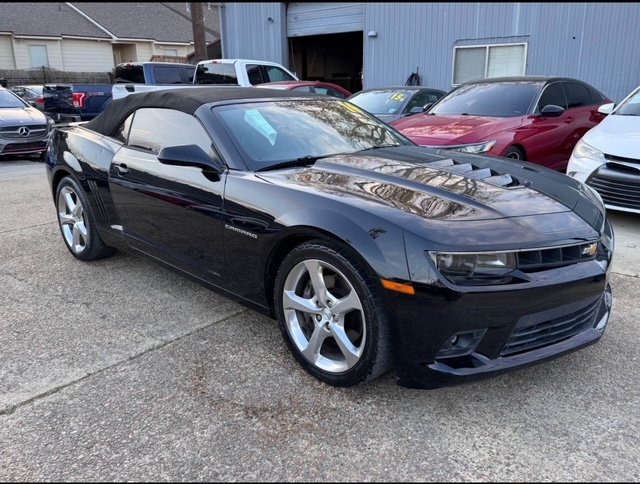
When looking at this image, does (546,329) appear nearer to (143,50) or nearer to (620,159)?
(620,159)

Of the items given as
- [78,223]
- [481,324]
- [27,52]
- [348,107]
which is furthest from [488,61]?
[27,52]

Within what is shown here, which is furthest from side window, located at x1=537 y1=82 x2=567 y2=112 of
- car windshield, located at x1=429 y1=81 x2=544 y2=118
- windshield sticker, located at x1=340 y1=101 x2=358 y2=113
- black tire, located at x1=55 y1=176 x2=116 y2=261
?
black tire, located at x1=55 y1=176 x2=116 y2=261

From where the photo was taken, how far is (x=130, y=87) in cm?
1053

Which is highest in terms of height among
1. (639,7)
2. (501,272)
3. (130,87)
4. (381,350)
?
(639,7)

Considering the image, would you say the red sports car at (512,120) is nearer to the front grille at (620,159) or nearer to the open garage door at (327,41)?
the front grille at (620,159)

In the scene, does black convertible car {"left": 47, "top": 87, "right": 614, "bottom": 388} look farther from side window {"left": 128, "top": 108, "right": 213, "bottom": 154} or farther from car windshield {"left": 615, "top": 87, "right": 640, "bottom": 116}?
car windshield {"left": 615, "top": 87, "right": 640, "bottom": 116}

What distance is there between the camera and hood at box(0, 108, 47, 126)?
10883 millimetres

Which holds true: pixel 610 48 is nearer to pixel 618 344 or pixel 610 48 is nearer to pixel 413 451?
pixel 618 344

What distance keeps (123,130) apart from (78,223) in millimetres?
1000

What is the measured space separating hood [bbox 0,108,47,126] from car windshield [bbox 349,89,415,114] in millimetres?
6742

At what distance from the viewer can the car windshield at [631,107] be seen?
6.17 metres

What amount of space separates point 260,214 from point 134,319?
1.32m

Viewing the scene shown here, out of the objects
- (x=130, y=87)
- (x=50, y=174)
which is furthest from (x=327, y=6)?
(x=50, y=174)

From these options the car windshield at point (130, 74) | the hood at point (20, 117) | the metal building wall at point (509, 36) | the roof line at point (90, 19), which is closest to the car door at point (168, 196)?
the hood at point (20, 117)
